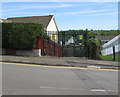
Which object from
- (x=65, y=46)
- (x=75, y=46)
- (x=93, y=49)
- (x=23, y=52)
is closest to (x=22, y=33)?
(x=23, y=52)

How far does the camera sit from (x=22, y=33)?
13.4 meters

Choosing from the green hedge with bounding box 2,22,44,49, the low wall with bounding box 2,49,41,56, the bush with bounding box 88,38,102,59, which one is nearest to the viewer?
the green hedge with bounding box 2,22,44,49

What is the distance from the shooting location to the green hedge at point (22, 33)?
530 inches

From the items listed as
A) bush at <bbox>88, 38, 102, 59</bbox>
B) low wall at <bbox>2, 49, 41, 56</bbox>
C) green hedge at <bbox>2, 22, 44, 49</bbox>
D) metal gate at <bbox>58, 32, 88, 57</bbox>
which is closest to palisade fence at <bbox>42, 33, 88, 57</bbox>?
metal gate at <bbox>58, 32, 88, 57</bbox>

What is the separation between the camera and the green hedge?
13.5 meters

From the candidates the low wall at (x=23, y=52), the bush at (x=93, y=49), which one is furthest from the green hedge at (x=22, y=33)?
the bush at (x=93, y=49)

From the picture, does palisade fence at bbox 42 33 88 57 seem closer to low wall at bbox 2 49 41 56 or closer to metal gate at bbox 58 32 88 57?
metal gate at bbox 58 32 88 57

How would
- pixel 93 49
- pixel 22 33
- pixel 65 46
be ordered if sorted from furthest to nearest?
pixel 65 46 < pixel 93 49 < pixel 22 33

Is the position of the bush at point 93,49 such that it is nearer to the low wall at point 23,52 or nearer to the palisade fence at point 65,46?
the palisade fence at point 65,46

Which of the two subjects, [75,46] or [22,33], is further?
[75,46]

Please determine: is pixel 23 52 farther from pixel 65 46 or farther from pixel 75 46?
pixel 75 46

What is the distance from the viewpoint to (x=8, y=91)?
16.1 feet

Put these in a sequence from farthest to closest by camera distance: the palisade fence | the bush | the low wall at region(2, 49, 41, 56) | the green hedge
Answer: the palisade fence
the bush
the low wall at region(2, 49, 41, 56)
the green hedge

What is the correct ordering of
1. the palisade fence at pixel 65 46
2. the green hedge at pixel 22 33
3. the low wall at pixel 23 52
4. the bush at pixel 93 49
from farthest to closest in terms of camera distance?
the palisade fence at pixel 65 46 < the bush at pixel 93 49 < the low wall at pixel 23 52 < the green hedge at pixel 22 33
